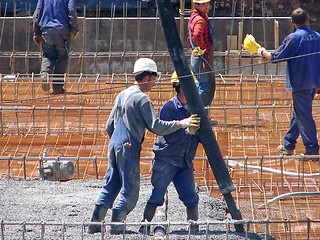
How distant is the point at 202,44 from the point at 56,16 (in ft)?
10.7

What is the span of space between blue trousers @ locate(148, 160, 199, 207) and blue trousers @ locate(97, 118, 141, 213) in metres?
0.21

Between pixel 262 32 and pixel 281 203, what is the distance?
6929 millimetres

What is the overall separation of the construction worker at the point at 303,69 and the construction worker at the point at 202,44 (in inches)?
41.5

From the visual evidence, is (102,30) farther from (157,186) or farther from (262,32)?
(157,186)

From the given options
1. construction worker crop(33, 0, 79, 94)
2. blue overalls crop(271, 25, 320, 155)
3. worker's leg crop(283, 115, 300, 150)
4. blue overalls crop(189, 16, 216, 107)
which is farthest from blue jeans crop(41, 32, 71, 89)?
blue overalls crop(271, 25, 320, 155)

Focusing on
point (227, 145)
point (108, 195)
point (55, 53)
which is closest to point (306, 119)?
point (227, 145)

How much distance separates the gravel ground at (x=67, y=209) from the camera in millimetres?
4918

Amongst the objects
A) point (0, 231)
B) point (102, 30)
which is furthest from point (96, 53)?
point (0, 231)

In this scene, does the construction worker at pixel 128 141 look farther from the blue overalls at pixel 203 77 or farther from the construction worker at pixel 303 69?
the blue overalls at pixel 203 77

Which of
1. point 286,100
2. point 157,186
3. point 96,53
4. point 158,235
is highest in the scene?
point 96,53

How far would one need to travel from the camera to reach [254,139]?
8.28 m

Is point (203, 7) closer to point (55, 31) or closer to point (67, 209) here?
point (55, 31)

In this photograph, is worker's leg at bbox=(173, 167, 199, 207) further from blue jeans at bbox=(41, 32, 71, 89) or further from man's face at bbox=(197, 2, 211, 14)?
blue jeans at bbox=(41, 32, 71, 89)

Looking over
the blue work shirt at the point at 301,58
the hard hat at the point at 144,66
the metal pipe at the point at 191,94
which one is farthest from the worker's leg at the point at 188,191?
the blue work shirt at the point at 301,58
